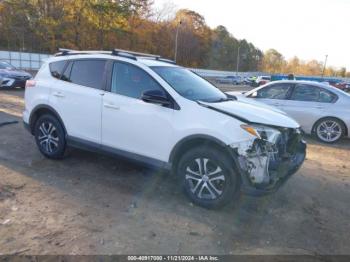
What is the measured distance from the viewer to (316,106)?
329 inches

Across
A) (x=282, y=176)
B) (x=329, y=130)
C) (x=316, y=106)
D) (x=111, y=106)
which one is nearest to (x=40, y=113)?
(x=111, y=106)

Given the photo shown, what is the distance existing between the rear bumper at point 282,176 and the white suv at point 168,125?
0.5 inches

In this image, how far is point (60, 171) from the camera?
5.12 meters

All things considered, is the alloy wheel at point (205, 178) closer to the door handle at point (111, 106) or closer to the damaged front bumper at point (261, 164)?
the damaged front bumper at point (261, 164)

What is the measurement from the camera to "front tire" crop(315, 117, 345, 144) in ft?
27.0

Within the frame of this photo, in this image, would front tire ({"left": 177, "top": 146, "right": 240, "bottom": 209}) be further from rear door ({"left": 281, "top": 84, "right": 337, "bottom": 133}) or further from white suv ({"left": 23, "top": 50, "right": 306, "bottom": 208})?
rear door ({"left": 281, "top": 84, "right": 337, "bottom": 133})

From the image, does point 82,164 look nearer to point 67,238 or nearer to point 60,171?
point 60,171

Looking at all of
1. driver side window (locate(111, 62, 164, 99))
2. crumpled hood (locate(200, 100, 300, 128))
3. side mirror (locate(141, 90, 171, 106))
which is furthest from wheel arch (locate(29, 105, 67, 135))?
Answer: crumpled hood (locate(200, 100, 300, 128))

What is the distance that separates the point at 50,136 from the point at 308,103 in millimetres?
6572

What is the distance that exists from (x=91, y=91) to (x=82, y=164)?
140 cm

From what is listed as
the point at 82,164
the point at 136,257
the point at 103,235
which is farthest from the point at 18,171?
the point at 136,257

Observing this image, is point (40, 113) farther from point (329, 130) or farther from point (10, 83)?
point (10, 83)

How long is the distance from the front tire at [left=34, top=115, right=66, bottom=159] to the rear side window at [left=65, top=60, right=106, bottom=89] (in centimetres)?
84

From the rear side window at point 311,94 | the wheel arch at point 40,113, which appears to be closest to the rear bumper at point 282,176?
the wheel arch at point 40,113
